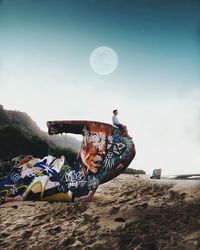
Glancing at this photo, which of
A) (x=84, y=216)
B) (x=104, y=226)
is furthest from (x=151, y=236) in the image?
(x=84, y=216)

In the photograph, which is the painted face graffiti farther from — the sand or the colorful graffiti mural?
the sand

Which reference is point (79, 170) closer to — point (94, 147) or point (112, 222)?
point (94, 147)

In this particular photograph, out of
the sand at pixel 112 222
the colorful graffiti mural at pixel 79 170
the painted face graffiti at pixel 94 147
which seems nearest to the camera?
the sand at pixel 112 222

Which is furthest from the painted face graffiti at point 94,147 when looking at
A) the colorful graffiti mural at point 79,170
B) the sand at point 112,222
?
the sand at point 112,222

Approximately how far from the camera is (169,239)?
634 cm

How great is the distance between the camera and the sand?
21.4 feet

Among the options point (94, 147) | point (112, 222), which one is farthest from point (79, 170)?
point (112, 222)

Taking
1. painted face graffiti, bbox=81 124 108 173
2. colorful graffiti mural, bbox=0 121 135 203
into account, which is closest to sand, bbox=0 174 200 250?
colorful graffiti mural, bbox=0 121 135 203

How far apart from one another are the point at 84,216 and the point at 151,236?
7.99ft

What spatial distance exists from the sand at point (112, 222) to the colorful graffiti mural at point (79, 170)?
0.52m

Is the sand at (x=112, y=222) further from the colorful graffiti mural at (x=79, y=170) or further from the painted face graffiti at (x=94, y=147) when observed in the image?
the painted face graffiti at (x=94, y=147)

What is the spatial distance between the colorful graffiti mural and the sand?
0.52m

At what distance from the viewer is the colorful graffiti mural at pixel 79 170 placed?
10414 mm

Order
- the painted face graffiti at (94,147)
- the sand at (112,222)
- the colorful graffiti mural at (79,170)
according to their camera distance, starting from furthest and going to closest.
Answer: the painted face graffiti at (94,147) → the colorful graffiti mural at (79,170) → the sand at (112,222)
